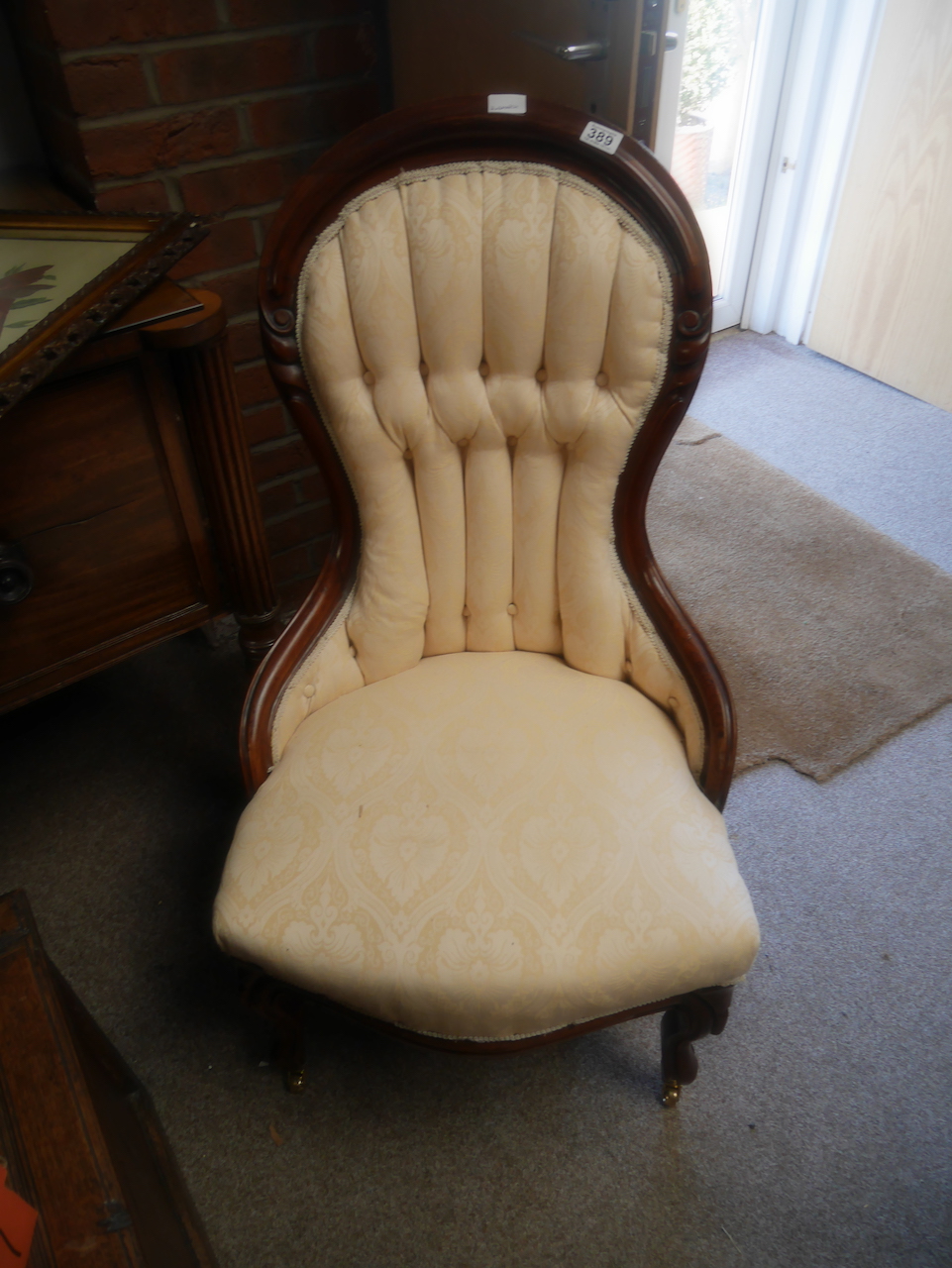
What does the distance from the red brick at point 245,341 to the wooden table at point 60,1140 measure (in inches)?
38.4

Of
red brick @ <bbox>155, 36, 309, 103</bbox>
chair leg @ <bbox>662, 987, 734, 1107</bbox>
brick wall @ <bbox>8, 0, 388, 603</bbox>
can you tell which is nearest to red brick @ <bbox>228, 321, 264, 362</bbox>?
brick wall @ <bbox>8, 0, 388, 603</bbox>

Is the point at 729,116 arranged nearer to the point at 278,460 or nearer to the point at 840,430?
the point at 840,430

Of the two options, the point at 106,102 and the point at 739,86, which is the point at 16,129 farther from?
the point at 739,86

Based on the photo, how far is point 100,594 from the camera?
3.11 ft

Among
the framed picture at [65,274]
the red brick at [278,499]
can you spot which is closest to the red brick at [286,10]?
the framed picture at [65,274]

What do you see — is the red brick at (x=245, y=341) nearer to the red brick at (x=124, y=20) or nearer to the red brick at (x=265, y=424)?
the red brick at (x=265, y=424)

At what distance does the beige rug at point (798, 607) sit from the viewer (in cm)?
157

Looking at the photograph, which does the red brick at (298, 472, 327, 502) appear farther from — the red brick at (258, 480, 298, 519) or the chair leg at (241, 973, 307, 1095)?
the chair leg at (241, 973, 307, 1095)

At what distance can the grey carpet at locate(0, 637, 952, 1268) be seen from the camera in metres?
1.02

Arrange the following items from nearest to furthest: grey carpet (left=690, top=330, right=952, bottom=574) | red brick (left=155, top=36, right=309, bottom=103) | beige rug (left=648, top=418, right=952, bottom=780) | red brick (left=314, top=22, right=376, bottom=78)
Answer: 1. red brick (left=155, top=36, right=309, bottom=103)
2. red brick (left=314, top=22, right=376, bottom=78)
3. beige rug (left=648, top=418, right=952, bottom=780)
4. grey carpet (left=690, top=330, right=952, bottom=574)

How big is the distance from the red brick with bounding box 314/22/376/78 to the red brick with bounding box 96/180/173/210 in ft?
0.97

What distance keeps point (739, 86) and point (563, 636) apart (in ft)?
6.53

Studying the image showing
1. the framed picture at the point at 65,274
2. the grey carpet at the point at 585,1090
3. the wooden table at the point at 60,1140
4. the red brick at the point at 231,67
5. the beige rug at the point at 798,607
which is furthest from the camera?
the beige rug at the point at 798,607

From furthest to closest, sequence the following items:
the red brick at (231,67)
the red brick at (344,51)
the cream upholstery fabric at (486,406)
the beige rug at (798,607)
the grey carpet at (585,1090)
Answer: the beige rug at (798,607)
the red brick at (344,51)
the red brick at (231,67)
the grey carpet at (585,1090)
the cream upholstery fabric at (486,406)
